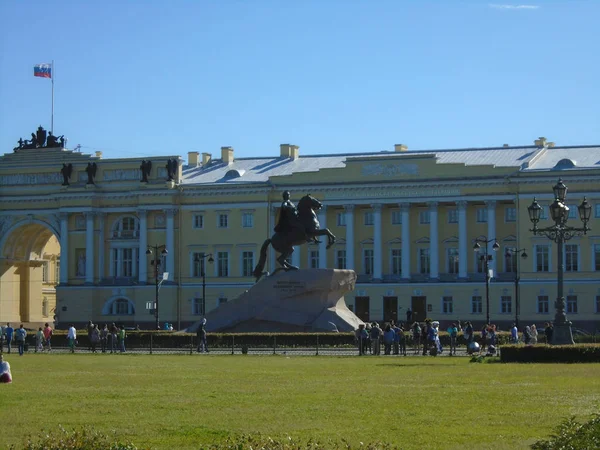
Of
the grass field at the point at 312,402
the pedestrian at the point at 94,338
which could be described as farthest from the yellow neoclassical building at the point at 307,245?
the grass field at the point at 312,402

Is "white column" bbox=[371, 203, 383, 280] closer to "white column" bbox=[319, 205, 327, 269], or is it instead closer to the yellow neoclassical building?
the yellow neoclassical building

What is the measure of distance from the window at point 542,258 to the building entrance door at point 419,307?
8772 millimetres

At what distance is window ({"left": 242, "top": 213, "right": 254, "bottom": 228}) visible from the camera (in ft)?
352

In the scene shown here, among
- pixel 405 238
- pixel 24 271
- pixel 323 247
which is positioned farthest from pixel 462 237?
pixel 24 271

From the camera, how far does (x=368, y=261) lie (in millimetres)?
105125

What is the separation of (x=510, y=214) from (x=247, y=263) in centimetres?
A: 2116

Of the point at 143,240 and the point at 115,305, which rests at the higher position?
the point at 143,240

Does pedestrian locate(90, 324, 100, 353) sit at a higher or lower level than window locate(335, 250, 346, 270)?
lower

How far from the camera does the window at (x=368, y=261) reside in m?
105

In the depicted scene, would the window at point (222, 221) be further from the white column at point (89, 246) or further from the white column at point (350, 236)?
the white column at point (89, 246)

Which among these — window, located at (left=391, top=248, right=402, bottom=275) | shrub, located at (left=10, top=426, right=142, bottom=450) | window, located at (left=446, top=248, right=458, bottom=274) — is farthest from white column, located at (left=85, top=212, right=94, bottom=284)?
shrub, located at (left=10, top=426, right=142, bottom=450)

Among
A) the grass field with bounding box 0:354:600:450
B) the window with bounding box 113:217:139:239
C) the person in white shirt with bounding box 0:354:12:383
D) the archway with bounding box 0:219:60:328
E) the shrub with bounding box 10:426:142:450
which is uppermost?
the window with bounding box 113:217:139:239

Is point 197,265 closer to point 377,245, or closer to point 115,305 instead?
point 115,305

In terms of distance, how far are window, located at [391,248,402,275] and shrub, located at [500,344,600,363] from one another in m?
61.3
